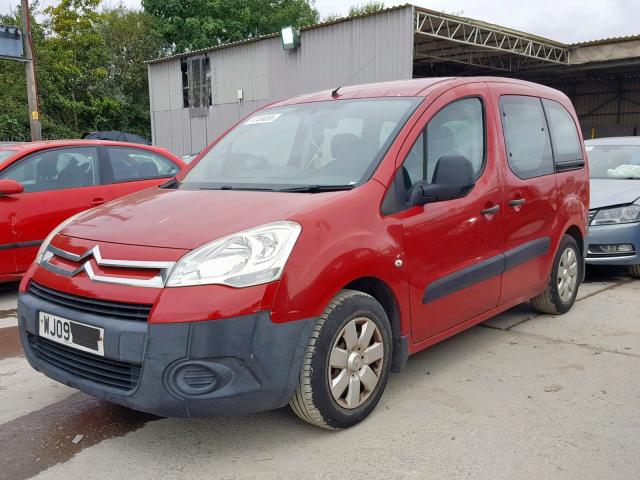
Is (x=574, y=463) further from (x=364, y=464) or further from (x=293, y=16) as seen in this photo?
(x=293, y=16)

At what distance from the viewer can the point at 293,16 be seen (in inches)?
1630

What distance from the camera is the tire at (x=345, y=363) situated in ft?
8.61

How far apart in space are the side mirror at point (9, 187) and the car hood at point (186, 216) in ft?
8.14

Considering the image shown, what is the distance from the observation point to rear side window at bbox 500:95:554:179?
3973 mm

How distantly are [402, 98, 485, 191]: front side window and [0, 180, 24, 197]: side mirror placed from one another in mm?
3714

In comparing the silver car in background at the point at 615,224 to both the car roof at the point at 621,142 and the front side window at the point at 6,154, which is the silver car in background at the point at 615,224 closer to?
the car roof at the point at 621,142

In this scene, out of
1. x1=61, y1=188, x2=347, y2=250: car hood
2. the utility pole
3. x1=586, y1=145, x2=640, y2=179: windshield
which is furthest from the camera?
the utility pole

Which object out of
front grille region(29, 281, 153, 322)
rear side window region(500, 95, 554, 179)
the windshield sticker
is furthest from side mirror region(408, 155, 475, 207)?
front grille region(29, 281, 153, 322)

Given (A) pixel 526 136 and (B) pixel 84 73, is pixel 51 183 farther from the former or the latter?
(B) pixel 84 73

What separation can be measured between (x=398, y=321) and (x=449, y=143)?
3.69 feet

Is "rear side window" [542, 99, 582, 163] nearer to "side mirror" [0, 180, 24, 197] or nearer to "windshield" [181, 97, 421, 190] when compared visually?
"windshield" [181, 97, 421, 190]

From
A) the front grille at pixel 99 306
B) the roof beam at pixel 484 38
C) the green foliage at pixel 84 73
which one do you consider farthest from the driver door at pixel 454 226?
the green foliage at pixel 84 73

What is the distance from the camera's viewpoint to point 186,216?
9.13 ft

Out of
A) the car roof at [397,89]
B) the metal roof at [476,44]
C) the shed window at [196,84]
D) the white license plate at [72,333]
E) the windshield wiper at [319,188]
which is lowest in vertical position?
the white license plate at [72,333]
